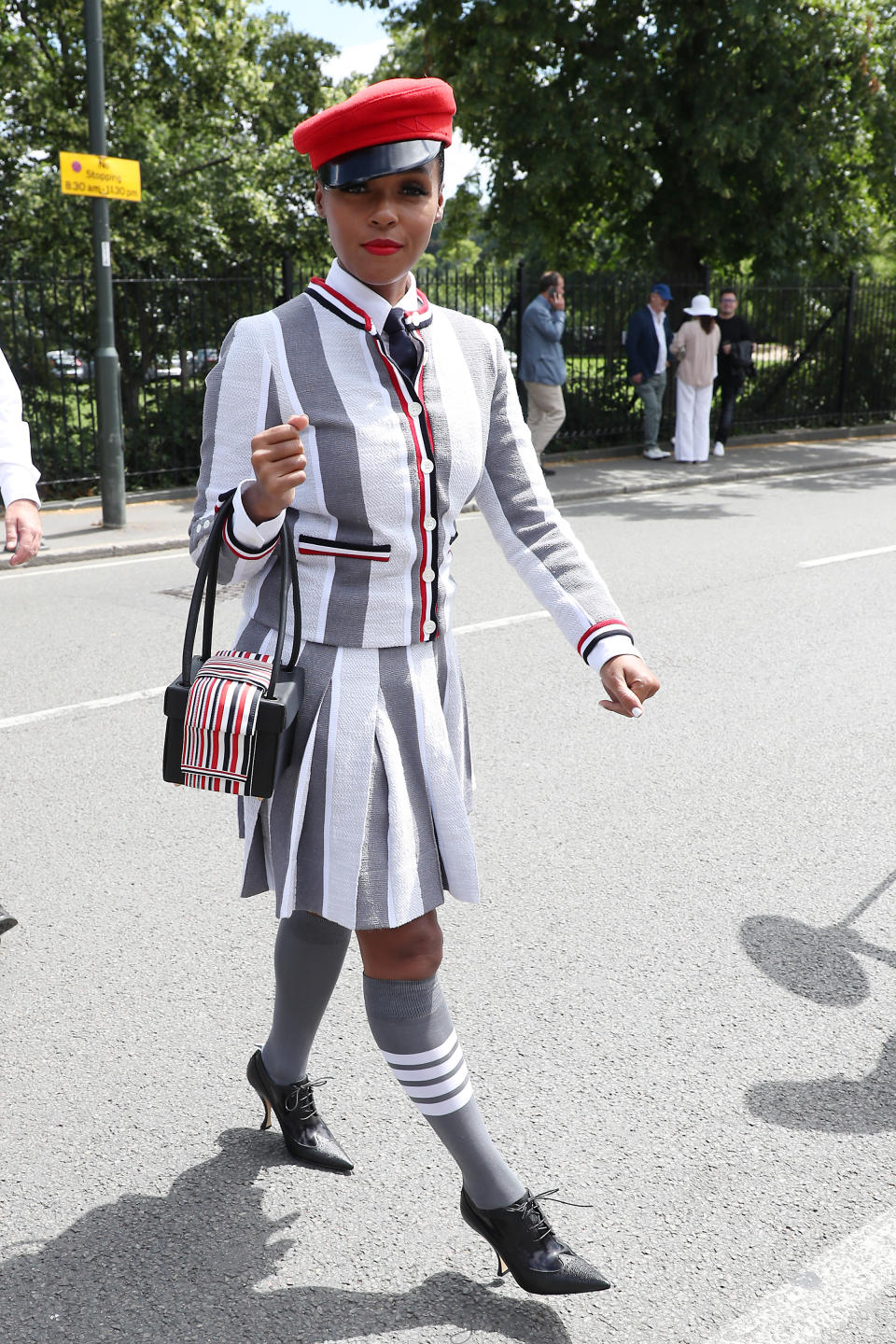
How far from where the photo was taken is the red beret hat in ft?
6.26

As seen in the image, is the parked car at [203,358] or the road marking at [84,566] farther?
the parked car at [203,358]

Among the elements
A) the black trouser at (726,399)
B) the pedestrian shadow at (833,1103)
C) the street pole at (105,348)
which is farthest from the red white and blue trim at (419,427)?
the black trouser at (726,399)

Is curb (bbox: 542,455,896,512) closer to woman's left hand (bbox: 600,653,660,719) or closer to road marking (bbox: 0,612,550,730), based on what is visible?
road marking (bbox: 0,612,550,730)

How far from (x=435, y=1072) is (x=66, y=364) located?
11464mm

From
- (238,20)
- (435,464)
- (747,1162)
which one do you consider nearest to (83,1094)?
(747,1162)

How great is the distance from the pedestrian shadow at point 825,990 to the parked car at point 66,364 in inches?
409

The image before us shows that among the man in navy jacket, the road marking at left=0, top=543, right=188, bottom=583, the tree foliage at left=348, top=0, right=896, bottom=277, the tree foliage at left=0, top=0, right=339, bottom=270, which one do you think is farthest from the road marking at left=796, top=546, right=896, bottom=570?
the tree foliage at left=0, top=0, right=339, bottom=270

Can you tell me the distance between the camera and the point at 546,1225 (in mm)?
2146

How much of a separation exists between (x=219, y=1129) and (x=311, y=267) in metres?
17.6

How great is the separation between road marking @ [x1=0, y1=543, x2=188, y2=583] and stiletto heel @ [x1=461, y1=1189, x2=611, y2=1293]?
739 centimetres

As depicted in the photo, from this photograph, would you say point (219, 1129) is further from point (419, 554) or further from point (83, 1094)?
point (419, 554)

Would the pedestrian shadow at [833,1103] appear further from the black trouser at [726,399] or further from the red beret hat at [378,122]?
the black trouser at [726,399]

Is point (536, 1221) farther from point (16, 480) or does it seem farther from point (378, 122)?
point (16, 480)

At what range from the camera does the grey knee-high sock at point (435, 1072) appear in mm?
2102
